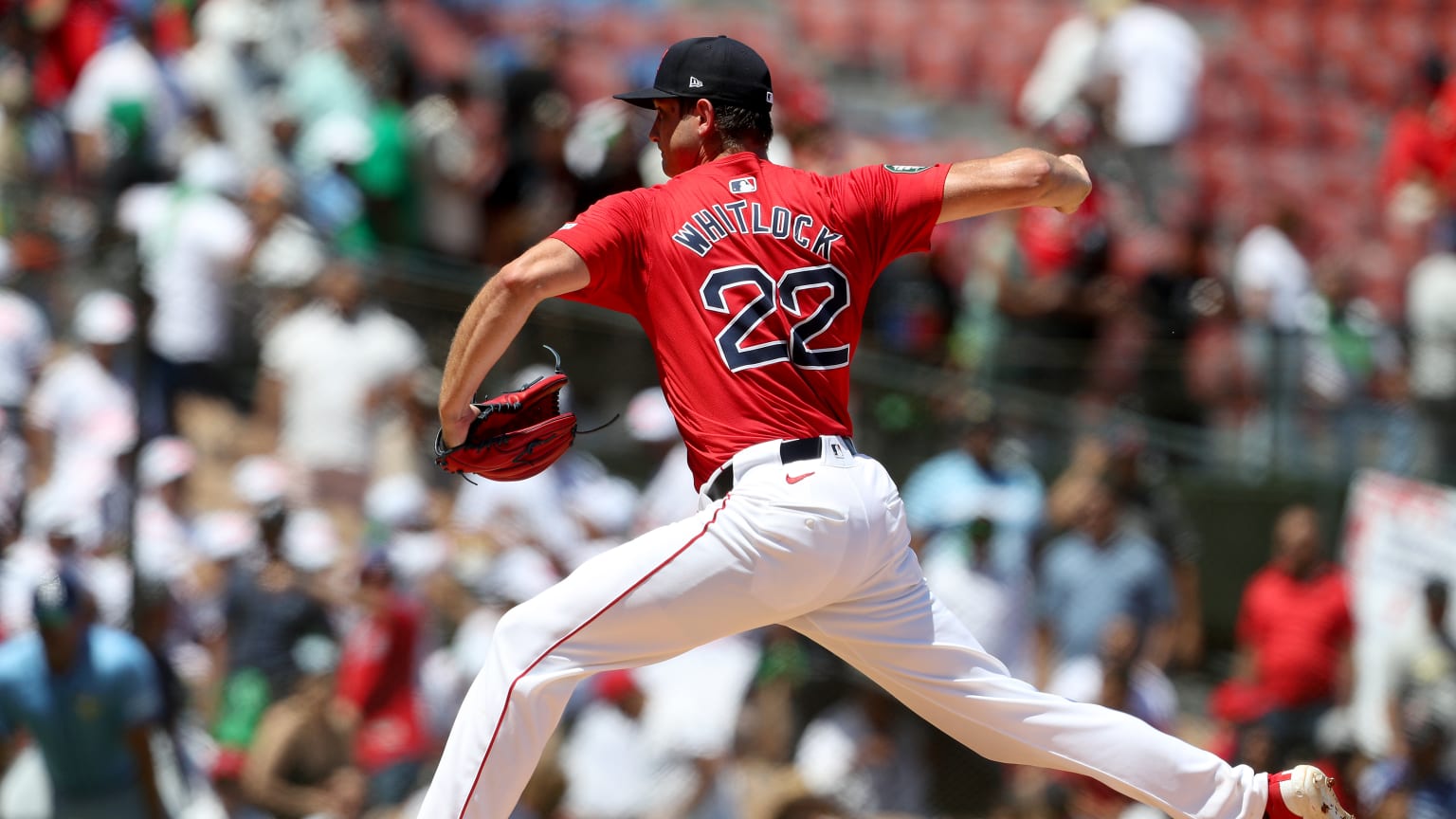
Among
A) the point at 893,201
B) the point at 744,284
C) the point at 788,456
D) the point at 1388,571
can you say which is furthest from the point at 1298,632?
the point at 744,284

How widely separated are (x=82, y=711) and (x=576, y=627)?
359 centimetres

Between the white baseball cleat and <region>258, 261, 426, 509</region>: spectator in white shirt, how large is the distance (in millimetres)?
5352

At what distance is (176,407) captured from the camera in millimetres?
8312

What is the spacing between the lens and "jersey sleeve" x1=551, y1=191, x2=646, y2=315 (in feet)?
12.5

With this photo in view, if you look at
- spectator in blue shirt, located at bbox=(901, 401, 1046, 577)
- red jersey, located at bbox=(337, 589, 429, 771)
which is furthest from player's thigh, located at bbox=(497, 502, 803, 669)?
spectator in blue shirt, located at bbox=(901, 401, 1046, 577)

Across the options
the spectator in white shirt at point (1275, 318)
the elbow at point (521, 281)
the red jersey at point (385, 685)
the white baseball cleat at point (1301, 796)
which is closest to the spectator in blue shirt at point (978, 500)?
the spectator in white shirt at point (1275, 318)

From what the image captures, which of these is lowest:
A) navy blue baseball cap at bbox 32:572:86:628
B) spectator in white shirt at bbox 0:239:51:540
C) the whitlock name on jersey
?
navy blue baseball cap at bbox 32:572:86:628

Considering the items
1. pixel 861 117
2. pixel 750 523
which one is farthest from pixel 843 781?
pixel 861 117

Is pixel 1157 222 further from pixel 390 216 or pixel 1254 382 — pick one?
pixel 390 216

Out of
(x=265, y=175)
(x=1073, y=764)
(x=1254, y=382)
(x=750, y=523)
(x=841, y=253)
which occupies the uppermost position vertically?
(x=841, y=253)

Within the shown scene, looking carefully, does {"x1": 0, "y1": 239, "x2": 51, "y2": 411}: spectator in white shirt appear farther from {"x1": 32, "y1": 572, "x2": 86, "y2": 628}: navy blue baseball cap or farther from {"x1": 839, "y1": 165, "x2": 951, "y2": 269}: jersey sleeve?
{"x1": 839, "y1": 165, "x2": 951, "y2": 269}: jersey sleeve

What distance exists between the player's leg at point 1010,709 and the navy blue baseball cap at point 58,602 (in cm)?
371

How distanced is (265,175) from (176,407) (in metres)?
1.45

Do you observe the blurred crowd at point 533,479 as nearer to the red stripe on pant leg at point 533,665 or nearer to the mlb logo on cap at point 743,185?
the red stripe on pant leg at point 533,665
